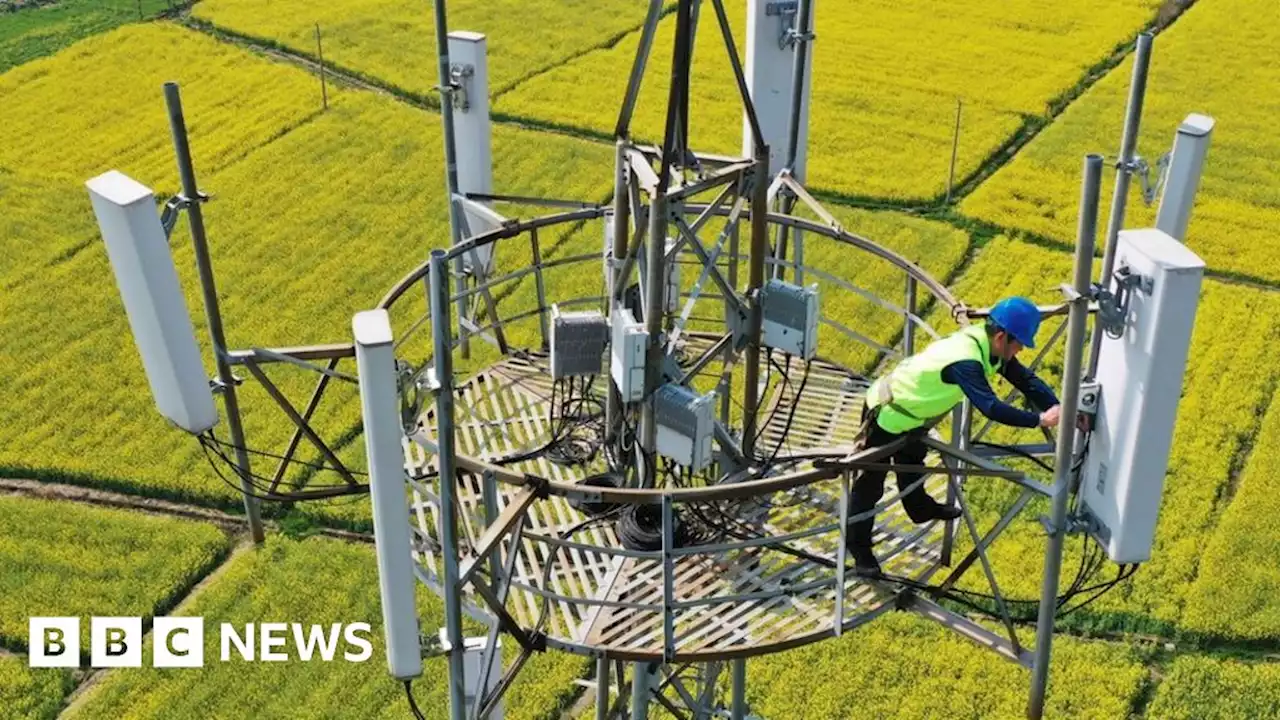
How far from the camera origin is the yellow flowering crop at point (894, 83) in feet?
91.5

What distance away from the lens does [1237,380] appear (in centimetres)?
2027

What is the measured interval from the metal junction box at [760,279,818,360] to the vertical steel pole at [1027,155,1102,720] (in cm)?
234

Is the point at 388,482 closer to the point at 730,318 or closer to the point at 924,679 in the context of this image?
the point at 730,318

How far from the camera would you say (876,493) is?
10.3 meters

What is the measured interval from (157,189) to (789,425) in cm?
1843

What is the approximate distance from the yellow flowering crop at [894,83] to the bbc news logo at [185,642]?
14.2 m

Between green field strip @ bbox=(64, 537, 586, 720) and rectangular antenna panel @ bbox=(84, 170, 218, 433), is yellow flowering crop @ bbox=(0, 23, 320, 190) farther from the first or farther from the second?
rectangular antenna panel @ bbox=(84, 170, 218, 433)

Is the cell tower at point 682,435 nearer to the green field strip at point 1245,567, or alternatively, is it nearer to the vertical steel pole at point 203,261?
the vertical steel pole at point 203,261

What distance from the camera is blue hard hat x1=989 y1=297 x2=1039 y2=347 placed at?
9.42 m

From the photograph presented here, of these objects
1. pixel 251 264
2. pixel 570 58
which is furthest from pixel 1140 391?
pixel 570 58

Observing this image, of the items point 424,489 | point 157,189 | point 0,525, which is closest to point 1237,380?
point 424,489

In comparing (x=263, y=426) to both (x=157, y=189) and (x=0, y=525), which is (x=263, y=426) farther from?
(x=157, y=189)

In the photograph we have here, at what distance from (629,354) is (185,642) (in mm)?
7948

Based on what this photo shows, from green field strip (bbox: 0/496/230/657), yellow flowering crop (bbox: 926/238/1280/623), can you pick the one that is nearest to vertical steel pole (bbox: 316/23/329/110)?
yellow flowering crop (bbox: 926/238/1280/623)
